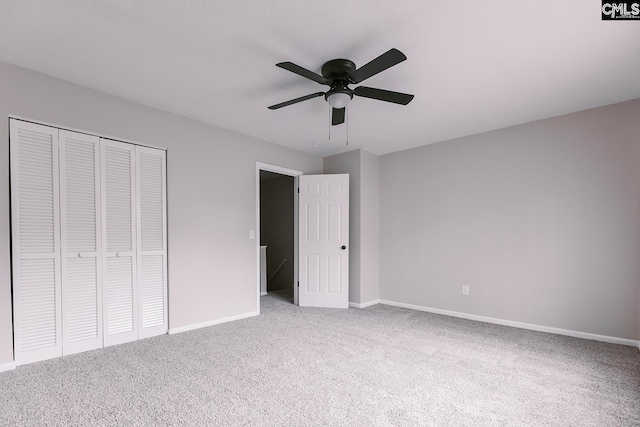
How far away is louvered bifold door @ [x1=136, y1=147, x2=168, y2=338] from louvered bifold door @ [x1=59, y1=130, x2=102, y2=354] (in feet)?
1.21

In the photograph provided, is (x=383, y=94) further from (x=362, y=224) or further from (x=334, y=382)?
(x=362, y=224)

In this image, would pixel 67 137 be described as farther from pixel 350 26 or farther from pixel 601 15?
pixel 601 15

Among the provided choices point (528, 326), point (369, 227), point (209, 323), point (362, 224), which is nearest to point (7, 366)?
point (209, 323)

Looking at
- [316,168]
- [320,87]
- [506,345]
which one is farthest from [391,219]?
[320,87]

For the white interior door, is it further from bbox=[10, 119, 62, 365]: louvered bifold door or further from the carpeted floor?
bbox=[10, 119, 62, 365]: louvered bifold door

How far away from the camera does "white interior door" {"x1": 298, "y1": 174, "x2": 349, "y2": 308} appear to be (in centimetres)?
470

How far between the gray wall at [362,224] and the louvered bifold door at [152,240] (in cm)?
259

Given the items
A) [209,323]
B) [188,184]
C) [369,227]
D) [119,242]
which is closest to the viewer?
[119,242]

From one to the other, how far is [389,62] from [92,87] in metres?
2.69

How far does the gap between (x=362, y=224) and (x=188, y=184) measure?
2486 millimetres

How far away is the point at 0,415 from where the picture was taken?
1.91 metres

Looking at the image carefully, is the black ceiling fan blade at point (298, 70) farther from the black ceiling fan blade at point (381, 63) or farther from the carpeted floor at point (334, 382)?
the carpeted floor at point (334, 382)

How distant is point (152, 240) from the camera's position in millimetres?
3350

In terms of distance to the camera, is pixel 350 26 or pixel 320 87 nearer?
pixel 350 26
